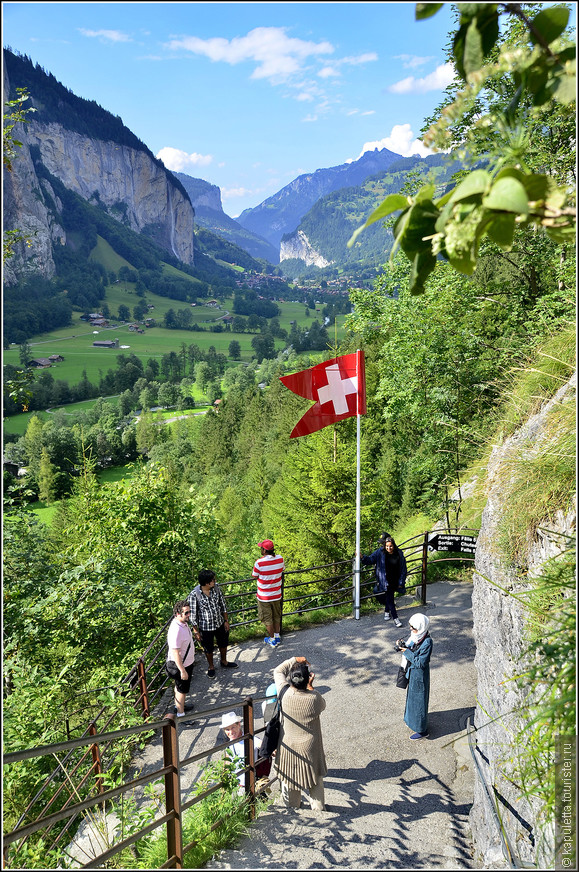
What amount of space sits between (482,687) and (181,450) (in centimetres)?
8170

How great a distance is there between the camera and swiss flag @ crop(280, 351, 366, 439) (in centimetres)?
839

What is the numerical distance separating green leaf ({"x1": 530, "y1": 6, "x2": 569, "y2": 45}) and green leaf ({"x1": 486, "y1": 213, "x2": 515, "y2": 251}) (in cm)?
44

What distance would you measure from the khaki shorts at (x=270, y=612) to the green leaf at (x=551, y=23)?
22.5ft

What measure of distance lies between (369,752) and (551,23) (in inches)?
240

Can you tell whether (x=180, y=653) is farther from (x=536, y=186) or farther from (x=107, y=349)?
(x=107, y=349)

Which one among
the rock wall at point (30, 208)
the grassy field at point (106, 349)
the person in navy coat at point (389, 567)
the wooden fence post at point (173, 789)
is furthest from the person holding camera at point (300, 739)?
the rock wall at point (30, 208)

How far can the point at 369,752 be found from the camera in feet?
18.5

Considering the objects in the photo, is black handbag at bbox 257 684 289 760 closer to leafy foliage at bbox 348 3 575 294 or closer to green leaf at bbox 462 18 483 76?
leafy foliage at bbox 348 3 575 294

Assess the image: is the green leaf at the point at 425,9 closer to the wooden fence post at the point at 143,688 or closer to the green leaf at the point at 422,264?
the green leaf at the point at 422,264

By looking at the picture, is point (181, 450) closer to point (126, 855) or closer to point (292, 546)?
point (292, 546)

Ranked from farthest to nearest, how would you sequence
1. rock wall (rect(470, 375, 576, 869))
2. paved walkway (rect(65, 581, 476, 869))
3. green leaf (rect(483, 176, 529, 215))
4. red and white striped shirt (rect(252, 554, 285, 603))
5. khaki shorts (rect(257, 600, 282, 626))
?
khaki shorts (rect(257, 600, 282, 626)) < red and white striped shirt (rect(252, 554, 285, 603)) < paved walkway (rect(65, 581, 476, 869)) < rock wall (rect(470, 375, 576, 869)) < green leaf (rect(483, 176, 529, 215))

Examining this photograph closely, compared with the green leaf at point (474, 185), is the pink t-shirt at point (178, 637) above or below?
below

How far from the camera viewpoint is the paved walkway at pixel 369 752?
3.94 metres

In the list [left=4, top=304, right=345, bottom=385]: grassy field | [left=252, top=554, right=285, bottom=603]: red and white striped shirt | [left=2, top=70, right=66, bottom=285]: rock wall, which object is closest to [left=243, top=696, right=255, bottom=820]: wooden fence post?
[left=252, top=554, right=285, bottom=603]: red and white striped shirt
